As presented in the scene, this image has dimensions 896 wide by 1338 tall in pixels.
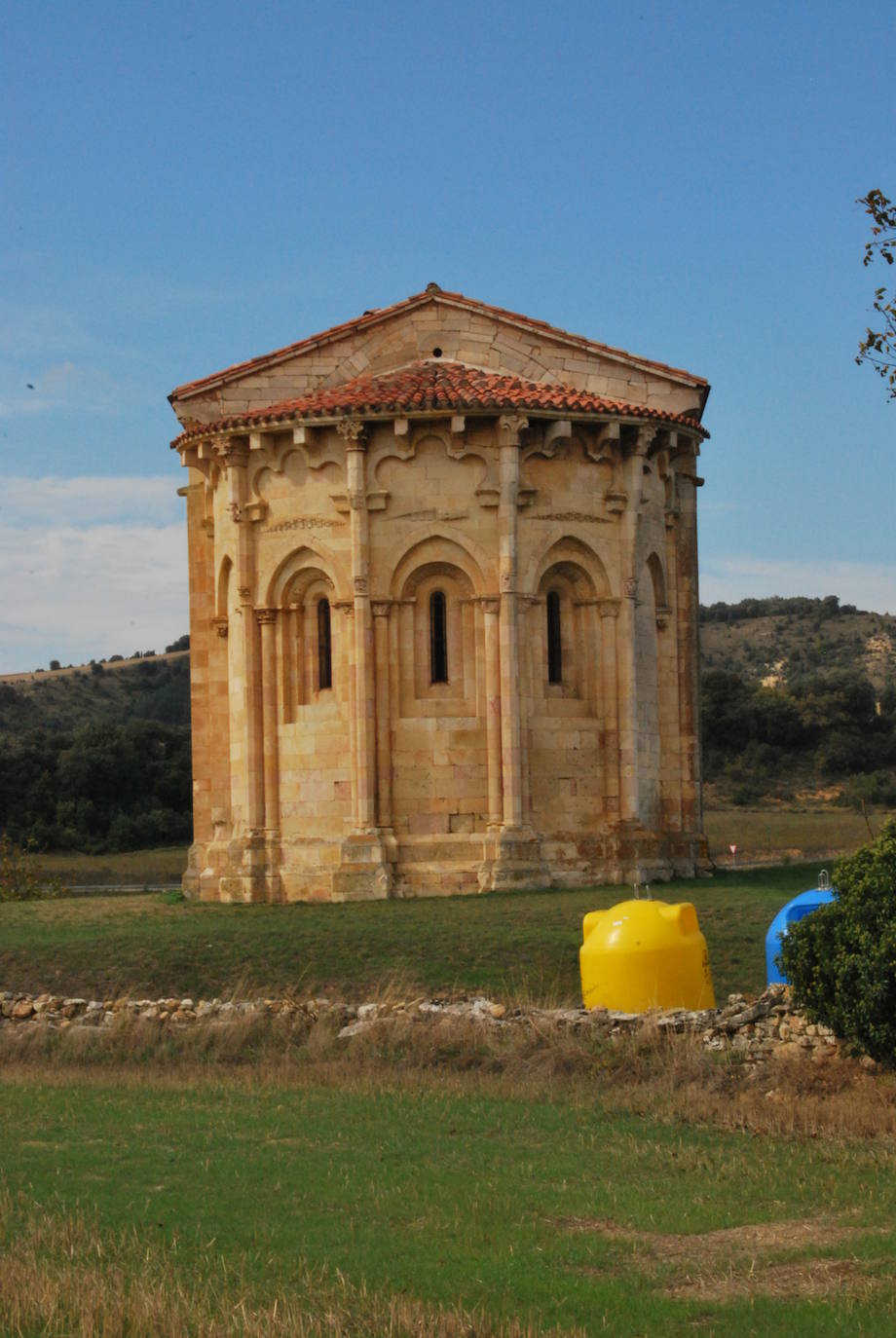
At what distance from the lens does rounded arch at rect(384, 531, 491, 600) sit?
101 ft

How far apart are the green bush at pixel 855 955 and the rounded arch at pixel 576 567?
44.8ft

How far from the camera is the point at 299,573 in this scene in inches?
1246

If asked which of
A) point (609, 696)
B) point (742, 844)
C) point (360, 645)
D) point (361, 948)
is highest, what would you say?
point (360, 645)

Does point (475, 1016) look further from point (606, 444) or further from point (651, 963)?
point (606, 444)

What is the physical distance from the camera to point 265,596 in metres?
31.8

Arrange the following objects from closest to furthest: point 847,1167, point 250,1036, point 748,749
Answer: point 847,1167 → point 250,1036 → point 748,749

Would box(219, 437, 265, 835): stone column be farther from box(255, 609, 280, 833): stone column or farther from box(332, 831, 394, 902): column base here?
box(332, 831, 394, 902): column base

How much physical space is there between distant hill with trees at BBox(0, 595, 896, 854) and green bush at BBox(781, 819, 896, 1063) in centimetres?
3212

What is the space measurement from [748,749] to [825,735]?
2995 millimetres

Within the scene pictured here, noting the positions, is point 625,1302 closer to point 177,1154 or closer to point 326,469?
point 177,1154

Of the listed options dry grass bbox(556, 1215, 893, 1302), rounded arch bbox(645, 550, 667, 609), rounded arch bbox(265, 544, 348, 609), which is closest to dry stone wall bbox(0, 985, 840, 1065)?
dry grass bbox(556, 1215, 893, 1302)

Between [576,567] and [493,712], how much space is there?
3113 mm

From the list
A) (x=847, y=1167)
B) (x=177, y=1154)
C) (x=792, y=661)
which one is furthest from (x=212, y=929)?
(x=792, y=661)

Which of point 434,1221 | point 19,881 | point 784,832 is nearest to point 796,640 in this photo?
point 784,832
